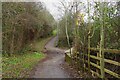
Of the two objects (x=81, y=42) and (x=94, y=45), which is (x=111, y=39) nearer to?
(x=94, y=45)

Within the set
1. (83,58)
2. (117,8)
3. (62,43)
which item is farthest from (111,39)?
(62,43)

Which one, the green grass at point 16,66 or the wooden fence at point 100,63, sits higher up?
the wooden fence at point 100,63

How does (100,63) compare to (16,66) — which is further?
(16,66)

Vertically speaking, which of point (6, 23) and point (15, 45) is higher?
point (6, 23)

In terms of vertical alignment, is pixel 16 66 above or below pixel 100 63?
below

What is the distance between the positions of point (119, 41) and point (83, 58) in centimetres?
438

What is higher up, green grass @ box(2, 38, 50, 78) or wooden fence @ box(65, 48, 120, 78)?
wooden fence @ box(65, 48, 120, 78)

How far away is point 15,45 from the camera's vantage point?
22.0 meters

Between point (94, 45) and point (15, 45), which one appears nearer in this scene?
point (94, 45)

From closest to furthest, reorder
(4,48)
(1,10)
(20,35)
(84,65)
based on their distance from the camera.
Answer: (84,65), (1,10), (4,48), (20,35)

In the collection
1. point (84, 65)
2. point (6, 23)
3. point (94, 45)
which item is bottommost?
point (84, 65)

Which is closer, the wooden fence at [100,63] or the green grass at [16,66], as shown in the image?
the wooden fence at [100,63]

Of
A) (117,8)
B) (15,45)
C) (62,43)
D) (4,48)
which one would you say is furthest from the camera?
(62,43)

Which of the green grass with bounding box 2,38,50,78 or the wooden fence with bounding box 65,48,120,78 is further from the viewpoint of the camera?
the green grass with bounding box 2,38,50,78
